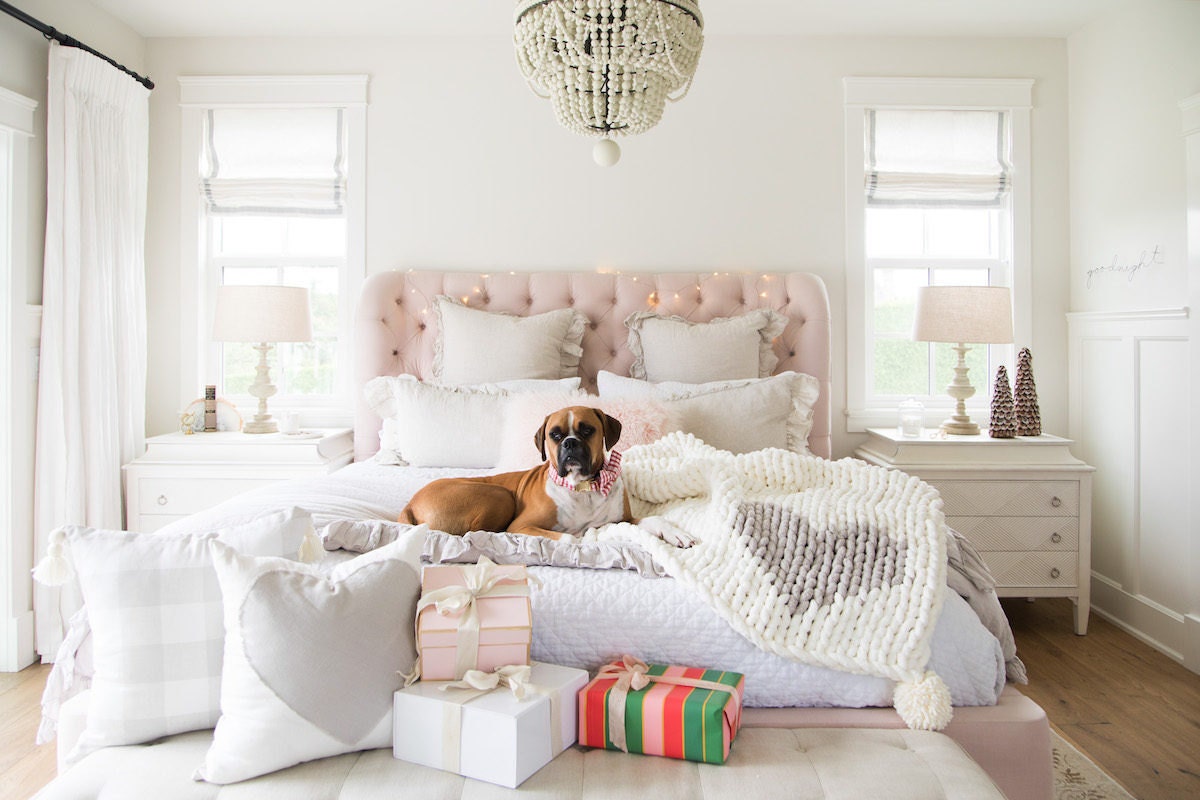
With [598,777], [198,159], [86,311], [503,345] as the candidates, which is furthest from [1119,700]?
[198,159]

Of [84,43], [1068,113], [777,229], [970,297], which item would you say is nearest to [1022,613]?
[970,297]

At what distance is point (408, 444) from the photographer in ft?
9.64

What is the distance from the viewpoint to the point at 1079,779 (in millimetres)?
2141

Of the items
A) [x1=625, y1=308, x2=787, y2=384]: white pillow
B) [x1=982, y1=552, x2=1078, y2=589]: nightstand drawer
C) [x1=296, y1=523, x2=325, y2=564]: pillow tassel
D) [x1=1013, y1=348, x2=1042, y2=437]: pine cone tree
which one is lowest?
[x1=982, y1=552, x2=1078, y2=589]: nightstand drawer

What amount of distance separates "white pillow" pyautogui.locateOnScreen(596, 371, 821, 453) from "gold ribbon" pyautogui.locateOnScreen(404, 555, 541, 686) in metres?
1.32

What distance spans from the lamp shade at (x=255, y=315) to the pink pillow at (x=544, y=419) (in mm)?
1113

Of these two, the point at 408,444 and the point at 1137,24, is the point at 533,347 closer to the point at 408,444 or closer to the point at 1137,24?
the point at 408,444

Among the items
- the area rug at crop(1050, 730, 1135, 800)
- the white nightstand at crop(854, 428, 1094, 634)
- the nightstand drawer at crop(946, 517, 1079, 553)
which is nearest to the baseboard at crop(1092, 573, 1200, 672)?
the white nightstand at crop(854, 428, 1094, 634)

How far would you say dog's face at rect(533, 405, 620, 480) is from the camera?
1959 mm

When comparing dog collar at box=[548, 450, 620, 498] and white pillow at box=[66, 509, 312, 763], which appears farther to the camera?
dog collar at box=[548, 450, 620, 498]

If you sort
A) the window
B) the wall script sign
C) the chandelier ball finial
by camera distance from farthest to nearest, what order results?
1. the window
2. the wall script sign
3. the chandelier ball finial

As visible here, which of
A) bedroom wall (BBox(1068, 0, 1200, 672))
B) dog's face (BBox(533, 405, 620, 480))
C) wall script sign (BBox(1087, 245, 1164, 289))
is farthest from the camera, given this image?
wall script sign (BBox(1087, 245, 1164, 289))

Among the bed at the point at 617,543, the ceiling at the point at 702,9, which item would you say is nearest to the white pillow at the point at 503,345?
the bed at the point at 617,543

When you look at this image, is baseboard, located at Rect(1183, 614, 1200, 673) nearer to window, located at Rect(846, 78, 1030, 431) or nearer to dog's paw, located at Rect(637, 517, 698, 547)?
window, located at Rect(846, 78, 1030, 431)
